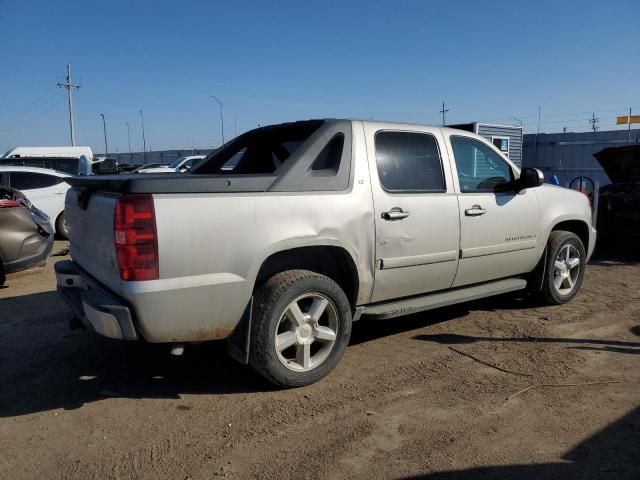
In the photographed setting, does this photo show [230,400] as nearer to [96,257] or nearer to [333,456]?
[333,456]

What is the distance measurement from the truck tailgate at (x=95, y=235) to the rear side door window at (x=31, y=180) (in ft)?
24.2

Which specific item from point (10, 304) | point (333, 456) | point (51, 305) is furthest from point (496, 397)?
point (10, 304)

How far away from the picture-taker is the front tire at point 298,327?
11.6 ft

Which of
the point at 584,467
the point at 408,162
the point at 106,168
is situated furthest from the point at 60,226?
the point at 584,467

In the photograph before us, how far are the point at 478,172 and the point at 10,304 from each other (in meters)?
5.29

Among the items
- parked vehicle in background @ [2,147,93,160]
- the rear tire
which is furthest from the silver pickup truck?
parked vehicle in background @ [2,147,93,160]

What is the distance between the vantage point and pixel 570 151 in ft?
59.7

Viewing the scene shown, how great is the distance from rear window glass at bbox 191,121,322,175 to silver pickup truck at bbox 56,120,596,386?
0.6 inches

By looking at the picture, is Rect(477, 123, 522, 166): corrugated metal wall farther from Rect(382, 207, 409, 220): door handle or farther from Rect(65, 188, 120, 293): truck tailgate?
Rect(65, 188, 120, 293): truck tailgate

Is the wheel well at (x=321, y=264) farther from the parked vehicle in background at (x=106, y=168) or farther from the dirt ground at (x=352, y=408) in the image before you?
the parked vehicle in background at (x=106, y=168)

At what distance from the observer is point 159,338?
10.6 ft

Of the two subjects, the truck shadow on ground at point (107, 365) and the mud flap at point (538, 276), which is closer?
the truck shadow on ground at point (107, 365)

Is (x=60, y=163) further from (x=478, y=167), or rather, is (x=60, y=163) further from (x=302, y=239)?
(x=302, y=239)

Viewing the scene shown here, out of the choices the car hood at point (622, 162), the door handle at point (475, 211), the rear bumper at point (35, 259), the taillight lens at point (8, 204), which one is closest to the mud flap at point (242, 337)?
the door handle at point (475, 211)
